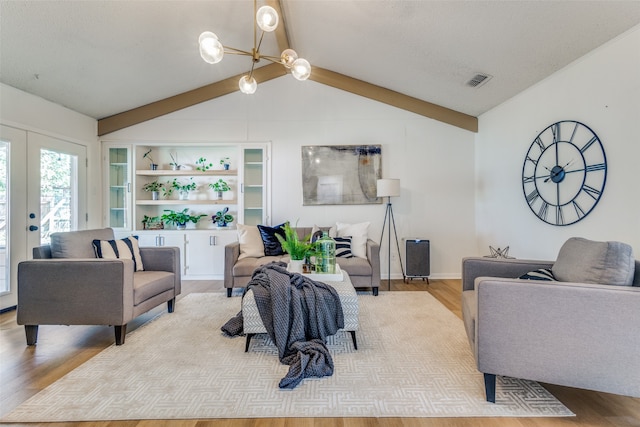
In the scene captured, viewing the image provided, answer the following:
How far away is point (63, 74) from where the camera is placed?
3.39m

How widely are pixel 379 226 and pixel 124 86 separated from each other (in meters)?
4.09

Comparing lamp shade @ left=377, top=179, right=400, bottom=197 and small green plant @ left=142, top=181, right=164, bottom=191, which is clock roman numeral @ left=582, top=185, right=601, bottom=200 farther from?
small green plant @ left=142, top=181, right=164, bottom=191

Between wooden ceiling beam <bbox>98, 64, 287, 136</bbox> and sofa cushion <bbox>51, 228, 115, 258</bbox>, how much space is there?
246 cm

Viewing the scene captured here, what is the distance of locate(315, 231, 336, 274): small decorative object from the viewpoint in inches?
108

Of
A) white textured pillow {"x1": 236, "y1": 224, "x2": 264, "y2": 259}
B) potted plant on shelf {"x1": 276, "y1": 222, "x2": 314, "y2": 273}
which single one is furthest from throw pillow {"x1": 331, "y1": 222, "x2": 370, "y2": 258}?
potted plant on shelf {"x1": 276, "y1": 222, "x2": 314, "y2": 273}

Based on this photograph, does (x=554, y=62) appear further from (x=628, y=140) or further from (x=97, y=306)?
(x=97, y=306)

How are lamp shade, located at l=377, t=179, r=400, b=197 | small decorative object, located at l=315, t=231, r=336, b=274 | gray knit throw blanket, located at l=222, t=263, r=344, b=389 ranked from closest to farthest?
gray knit throw blanket, located at l=222, t=263, r=344, b=389 < small decorative object, located at l=315, t=231, r=336, b=274 < lamp shade, located at l=377, t=179, r=400, b=197

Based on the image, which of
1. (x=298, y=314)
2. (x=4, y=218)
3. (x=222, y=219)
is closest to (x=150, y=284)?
(x=298, y=314)

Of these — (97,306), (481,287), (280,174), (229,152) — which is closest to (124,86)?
(229,152)

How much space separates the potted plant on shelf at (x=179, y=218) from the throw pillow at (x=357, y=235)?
2.41m

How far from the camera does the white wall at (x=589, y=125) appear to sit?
7.41 ft

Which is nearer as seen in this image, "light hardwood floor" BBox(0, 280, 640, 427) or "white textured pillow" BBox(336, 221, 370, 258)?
"light hardwood floor" BBox(0, 280, 640, 427)

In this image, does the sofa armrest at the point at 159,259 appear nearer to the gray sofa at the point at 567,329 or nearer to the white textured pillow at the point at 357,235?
the white textured pillow at the point at 357,235

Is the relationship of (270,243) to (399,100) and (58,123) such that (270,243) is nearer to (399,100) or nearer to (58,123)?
(399,100)
